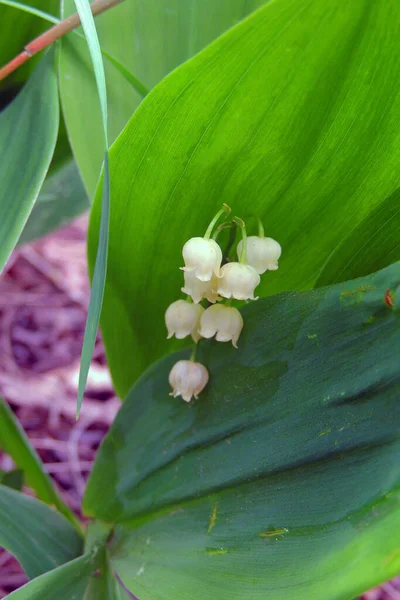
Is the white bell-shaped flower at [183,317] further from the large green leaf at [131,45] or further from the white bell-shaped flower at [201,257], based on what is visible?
the large green leaf at [131,45]

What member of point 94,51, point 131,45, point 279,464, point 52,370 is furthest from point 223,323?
point 52,370

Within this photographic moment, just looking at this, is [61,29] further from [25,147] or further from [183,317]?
[183,317]

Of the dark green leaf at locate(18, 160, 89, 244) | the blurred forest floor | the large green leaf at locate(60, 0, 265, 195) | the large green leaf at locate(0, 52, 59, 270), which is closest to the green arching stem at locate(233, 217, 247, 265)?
the large green leaf at locate(0, 52, 59, 270)

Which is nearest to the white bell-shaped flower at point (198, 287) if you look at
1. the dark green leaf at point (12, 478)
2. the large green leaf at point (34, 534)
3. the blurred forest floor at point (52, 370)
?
the large green leaf at point (34, 534)

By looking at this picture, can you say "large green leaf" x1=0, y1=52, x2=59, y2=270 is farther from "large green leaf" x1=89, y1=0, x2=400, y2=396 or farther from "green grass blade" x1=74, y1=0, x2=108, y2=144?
"green grass blade" x1=74, y1=0, x2=108, y2=144

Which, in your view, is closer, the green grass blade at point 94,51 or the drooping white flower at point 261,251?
the green grass blade at point 94,51

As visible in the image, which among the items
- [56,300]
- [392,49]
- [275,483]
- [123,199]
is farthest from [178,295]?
[56,300]
